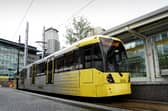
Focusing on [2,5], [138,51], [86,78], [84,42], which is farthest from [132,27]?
[2,5]

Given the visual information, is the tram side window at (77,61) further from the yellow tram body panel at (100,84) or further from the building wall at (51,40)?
the building wall at (51,40)

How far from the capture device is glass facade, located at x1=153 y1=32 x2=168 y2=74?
9.23m

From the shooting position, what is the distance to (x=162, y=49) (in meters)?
9.47

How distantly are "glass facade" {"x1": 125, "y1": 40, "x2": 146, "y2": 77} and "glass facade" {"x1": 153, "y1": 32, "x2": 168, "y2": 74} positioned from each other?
944mm

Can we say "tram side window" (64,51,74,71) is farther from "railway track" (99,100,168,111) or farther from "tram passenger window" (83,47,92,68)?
"railway track" (99,100,168,111)

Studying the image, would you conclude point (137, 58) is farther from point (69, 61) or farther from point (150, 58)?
point (69, 61)

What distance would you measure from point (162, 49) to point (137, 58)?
1.70 metres

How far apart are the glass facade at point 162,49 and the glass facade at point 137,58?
944 millimetres

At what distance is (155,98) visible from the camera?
8078mm

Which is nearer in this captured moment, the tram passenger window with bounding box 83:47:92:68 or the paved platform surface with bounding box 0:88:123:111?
the paved platform surface with bounding box 0:88:123:111

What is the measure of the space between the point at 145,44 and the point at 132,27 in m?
1.54

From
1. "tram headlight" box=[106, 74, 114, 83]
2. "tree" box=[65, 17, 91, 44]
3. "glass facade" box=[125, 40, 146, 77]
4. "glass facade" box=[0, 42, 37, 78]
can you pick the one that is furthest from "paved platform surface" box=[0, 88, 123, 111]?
"glass facade" box=[0, 42, 37, 78]

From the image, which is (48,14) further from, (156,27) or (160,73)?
(160,73)

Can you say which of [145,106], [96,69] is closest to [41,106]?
[96,69]
